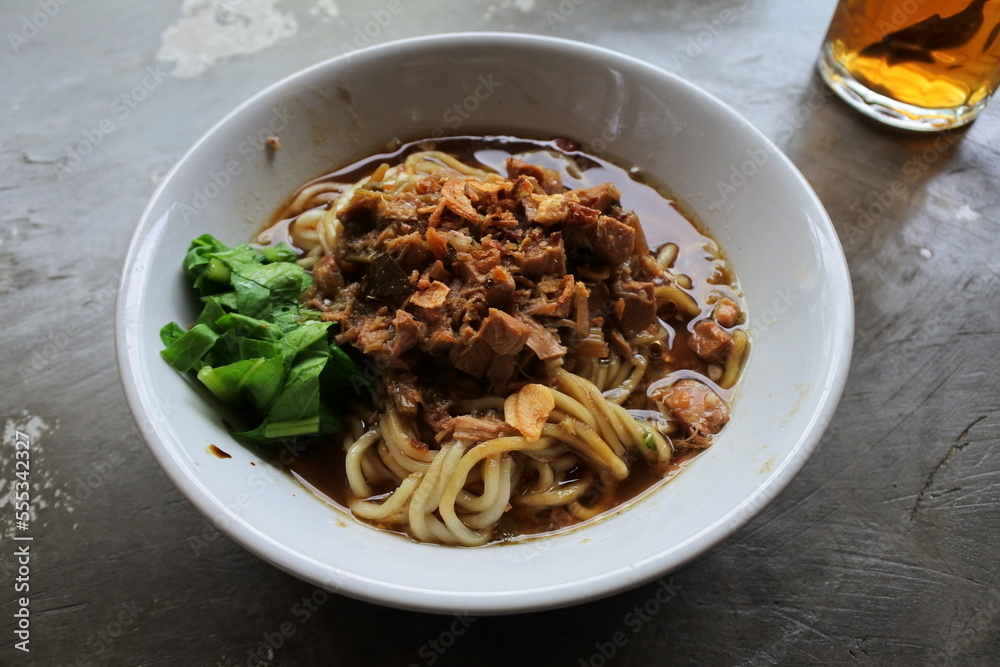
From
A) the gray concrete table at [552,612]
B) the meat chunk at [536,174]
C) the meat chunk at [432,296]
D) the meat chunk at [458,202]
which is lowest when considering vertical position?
the gray concrete table at [552,612]

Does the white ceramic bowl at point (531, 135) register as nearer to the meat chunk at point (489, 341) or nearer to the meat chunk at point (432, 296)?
the meat chunk at point (489, 341)

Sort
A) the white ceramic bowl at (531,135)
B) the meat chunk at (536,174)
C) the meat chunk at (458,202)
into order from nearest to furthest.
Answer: the white ceramic bowl at (531,135), the meat chunk at (458,202), the meat chunk at (536,174)

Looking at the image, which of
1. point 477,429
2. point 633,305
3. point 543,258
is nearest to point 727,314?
point 633,305

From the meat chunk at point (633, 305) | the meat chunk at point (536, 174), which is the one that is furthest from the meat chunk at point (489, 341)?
the meat chunk at point (536, 174)

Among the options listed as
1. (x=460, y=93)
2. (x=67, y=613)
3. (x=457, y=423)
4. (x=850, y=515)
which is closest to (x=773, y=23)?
(x=460, y=93)

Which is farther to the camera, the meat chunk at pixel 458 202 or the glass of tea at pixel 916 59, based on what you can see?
the glass of tea at pixel 916 59

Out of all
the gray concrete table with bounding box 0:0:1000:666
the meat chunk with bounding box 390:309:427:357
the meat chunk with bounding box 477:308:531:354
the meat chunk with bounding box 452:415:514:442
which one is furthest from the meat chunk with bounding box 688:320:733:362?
the meat chunk with bounding box 390:309:427:357

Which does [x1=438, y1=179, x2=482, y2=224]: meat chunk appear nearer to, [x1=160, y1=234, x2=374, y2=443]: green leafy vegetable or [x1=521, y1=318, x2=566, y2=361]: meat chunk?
[x1=521, y1=318, x2=566, y2=361]: meat chunk
